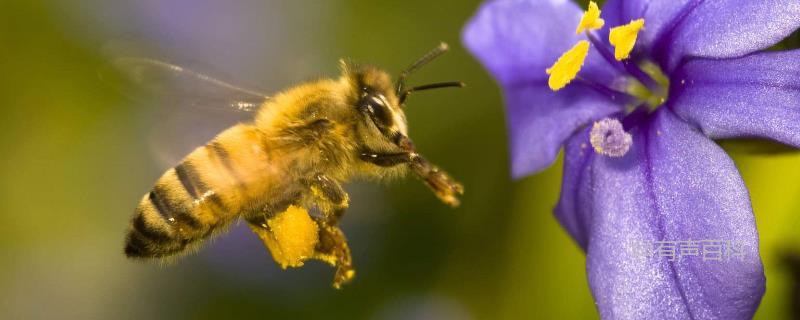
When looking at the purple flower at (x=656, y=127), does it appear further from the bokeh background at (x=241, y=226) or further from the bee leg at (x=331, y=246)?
the bokeh background at (x=241, y=226)

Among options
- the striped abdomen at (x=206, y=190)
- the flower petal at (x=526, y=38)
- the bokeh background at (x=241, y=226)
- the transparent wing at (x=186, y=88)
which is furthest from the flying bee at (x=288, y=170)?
the bokeh background at (x=241, y=226)

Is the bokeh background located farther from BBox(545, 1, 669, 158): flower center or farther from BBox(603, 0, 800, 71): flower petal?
BBox(603, 0, 800, 71): flower petal

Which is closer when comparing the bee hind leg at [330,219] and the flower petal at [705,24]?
the flower petal at [705,24]

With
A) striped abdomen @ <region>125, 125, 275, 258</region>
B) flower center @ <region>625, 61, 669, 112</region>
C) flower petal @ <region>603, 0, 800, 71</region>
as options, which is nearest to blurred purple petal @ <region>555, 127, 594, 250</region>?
flower center @ <region>625, 61, 669, 112</region>

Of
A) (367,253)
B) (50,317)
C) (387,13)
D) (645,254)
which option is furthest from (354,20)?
(645,254)

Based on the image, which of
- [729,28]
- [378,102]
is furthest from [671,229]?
[378,102]

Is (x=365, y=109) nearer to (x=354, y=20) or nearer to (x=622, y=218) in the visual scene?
(x=622, y=218)

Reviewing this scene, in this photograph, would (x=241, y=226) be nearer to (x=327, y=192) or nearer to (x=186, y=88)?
(x=186, y=88)
